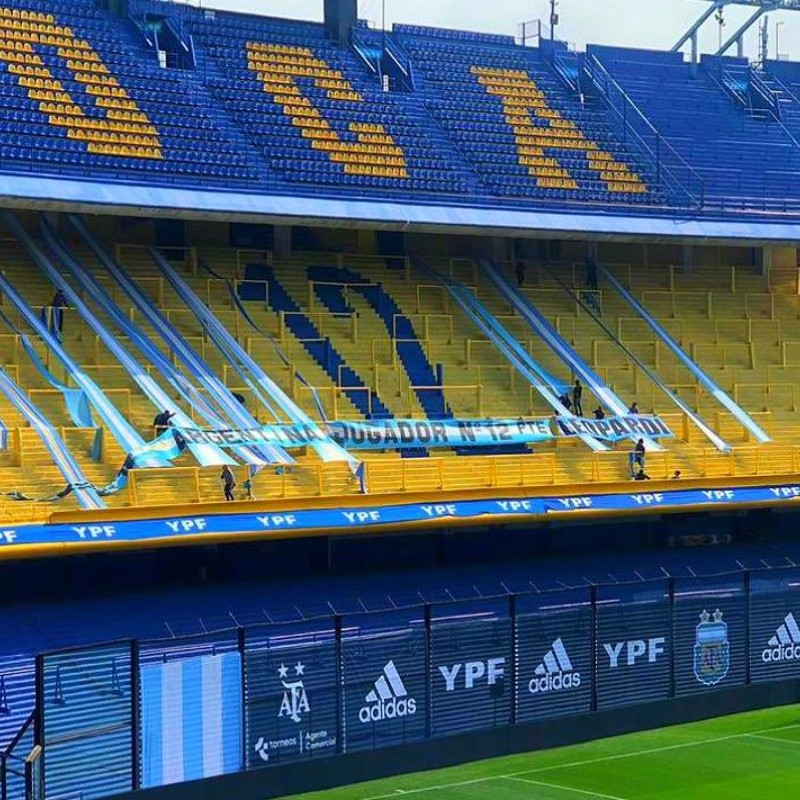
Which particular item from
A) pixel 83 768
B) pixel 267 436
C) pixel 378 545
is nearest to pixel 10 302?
pixel 267 436

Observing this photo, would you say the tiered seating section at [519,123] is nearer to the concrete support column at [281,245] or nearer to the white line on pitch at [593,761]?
the concrete support column at [281,245]

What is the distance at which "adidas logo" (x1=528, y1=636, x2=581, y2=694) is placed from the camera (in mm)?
23234

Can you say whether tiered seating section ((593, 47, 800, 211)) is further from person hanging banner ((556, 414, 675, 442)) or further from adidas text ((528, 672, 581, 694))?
adidas text ((528, 672, 581, 694))

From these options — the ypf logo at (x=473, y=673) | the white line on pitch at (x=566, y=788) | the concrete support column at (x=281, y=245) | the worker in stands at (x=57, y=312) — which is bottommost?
the white line on pitch at (x=566, y=788)

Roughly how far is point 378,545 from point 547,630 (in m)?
5.45

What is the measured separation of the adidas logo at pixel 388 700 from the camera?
21.4 metres

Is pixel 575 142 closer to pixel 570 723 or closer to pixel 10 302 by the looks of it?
pixel 10 302

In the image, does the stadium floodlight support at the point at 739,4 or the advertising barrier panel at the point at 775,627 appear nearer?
the advertising barrier panel at the point at 775,627

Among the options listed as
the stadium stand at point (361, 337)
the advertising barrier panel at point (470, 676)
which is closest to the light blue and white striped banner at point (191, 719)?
the stadium stand at point (361, 337)

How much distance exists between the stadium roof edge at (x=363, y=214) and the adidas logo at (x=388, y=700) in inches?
396

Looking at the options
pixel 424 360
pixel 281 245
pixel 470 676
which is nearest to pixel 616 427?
pixel 424 360

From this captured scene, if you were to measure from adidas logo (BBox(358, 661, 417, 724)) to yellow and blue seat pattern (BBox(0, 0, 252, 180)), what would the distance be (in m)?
11.0

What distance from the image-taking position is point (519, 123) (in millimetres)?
37750

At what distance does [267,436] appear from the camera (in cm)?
2755
